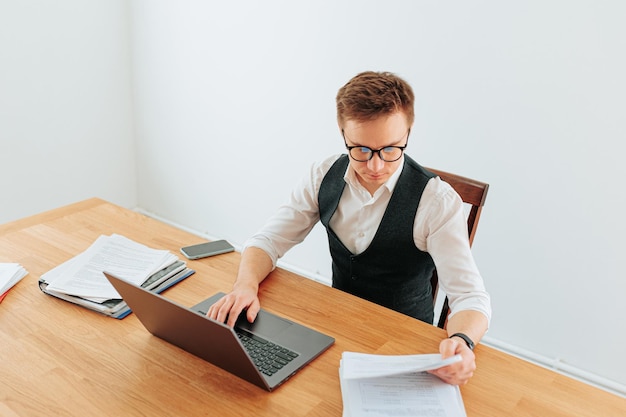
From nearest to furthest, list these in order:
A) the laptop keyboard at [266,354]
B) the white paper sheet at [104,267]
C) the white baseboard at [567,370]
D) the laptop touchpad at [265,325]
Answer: the laptop keyboard at [266,354] < the laptop touchpad at [265,325] < the white paper sheet at [104,267] < the white baseboard at [567,370]

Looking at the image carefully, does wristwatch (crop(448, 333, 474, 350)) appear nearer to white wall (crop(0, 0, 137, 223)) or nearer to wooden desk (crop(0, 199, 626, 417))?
wooden desk (crop(0, 199, 626, 417))

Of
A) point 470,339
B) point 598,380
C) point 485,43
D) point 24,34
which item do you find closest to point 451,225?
point 470,339

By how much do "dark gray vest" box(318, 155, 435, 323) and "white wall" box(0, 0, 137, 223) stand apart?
190cm

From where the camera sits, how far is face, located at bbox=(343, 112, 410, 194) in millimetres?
1426

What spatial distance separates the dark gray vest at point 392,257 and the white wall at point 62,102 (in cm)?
190

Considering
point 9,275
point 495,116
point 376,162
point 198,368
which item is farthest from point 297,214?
point 495,116

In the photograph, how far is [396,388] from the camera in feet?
3.79

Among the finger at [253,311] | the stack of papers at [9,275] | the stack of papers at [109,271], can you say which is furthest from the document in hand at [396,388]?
the stack of papers at [9,275]

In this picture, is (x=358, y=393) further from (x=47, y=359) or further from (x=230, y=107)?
(x=230, y=107)

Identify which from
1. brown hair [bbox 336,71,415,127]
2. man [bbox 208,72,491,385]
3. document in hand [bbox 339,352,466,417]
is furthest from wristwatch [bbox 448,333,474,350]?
brown hair [bbox 336,71,415,127]

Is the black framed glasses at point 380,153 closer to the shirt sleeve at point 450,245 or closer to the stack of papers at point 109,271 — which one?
the shirt sleeve at point 450,245

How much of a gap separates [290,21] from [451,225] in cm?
155

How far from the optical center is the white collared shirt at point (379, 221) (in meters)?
1.46

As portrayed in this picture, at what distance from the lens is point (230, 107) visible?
3053 millimetres
